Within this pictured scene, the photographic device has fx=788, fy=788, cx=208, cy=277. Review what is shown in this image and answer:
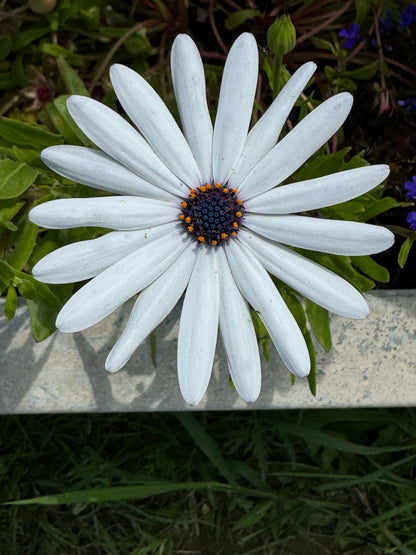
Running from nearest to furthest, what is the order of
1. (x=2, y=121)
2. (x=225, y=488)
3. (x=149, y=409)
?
(x=2, y=121) < (x=149, y=409) < (x=225, y=488)

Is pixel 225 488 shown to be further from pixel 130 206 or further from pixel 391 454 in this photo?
pixel 130 206

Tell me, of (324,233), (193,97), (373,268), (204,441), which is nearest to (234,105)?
(193,97)

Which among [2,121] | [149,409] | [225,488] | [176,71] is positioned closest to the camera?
[176,71]

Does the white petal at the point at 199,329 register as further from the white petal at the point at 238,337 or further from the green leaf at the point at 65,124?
the green leaf at the point at 65,124

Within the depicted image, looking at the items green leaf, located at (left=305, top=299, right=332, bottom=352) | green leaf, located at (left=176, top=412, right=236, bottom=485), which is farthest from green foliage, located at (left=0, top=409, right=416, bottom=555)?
green leaf, located at (left=305, top=299, right=332, bottom=352)

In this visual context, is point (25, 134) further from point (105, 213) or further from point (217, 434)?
point (217, 434)

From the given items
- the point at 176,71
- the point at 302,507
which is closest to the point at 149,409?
the point at 302,507

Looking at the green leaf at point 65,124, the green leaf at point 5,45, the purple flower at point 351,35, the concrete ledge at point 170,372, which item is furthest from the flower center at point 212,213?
the green leaf at point 5,45
